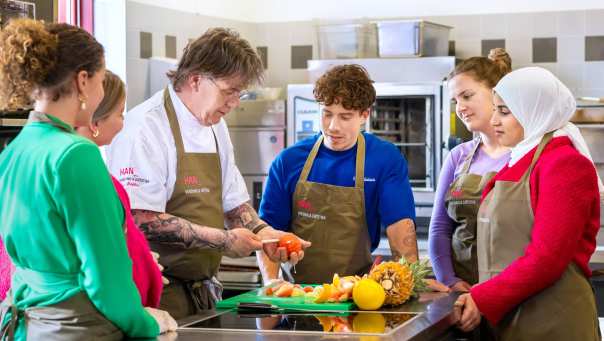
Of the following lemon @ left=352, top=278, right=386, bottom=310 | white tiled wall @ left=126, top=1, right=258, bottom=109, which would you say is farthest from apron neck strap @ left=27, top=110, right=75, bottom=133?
white tiled wall @ left=126, top=1, right=258, bottom=109

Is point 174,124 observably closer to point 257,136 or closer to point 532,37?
point 257,136

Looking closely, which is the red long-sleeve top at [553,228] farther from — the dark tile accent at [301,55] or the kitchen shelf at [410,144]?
the dark tile accent at [301,55]

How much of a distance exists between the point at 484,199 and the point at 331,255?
0.67 metres

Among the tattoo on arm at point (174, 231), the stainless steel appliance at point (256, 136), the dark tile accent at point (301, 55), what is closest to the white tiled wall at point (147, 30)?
the stainless steel appliance at point (256, 136)

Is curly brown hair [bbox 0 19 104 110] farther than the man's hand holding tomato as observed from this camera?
No

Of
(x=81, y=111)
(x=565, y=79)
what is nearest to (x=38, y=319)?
(x=81, y=111)

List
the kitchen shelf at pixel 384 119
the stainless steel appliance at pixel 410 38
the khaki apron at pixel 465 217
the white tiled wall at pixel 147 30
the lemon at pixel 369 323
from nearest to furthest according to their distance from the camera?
1. the lemon at pixel 369 323
2. the khaki apron at pixel 465 217
3. the white tiled wall at pixel 147 30
4. the kitchen shelf at pixel 384 119
5. the stainless steel appliance at pixel 410 38

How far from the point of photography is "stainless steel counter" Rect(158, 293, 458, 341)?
203 cm

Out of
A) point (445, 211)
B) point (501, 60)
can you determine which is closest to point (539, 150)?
point (445, 211)

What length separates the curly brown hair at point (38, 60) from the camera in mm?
1764

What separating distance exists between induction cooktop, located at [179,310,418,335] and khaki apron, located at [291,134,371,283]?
2.24ft

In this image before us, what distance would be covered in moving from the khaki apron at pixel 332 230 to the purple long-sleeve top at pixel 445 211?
0.83 ft

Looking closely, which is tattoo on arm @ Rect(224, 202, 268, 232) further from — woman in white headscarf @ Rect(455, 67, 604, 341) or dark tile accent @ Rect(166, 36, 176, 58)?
dark tile accent @ Rect(166, 36, 176, 58)

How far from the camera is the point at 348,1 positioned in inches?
275
